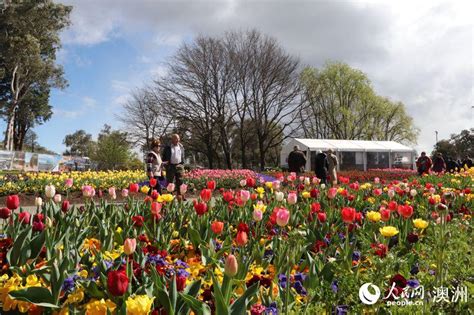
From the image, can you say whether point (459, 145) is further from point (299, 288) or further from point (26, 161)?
point (299, 288)

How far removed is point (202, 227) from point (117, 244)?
29.6 inches

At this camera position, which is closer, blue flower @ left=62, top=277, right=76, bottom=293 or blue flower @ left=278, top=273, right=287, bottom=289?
blue flower @ left=62, top=277, right=76, bottom=293

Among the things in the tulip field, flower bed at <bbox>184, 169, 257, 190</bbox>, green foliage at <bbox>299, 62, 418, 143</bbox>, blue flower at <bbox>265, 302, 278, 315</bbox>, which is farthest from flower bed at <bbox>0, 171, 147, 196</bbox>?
green foliage at <bbox>299, 62, 418, 143</bbox>

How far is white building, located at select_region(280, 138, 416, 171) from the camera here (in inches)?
1246

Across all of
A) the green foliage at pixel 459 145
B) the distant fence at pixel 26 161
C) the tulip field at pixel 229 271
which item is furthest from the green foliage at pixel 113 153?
the green foliage at pixel 459 145

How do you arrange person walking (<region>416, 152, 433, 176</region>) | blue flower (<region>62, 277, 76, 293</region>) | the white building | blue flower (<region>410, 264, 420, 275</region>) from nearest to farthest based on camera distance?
blue flower (<region>62, 277, 76, 293</region>), blue flower (<region>410, 264, 420, 275</region>), person walking (<region>416, 152, 433, 176</region>), the white building

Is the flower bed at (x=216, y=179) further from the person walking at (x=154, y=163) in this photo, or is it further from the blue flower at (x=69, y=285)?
the blue flower at (x=69, y=285)

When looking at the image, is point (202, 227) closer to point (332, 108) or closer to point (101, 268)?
point (101, 268)

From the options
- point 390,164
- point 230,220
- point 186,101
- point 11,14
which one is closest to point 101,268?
point 230,220

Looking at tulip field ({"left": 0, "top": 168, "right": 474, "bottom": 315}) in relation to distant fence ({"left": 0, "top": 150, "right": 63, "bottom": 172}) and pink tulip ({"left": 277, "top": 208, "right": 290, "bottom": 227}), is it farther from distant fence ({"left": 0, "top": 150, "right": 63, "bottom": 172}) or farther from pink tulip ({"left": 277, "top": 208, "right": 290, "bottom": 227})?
distant fence ({"left": 0, "top": 150, "right": 63, "bottom": 172})

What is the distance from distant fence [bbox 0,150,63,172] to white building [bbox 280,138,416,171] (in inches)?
713

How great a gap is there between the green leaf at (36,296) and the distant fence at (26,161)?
2615 centimetres

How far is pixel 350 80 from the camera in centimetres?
4284
